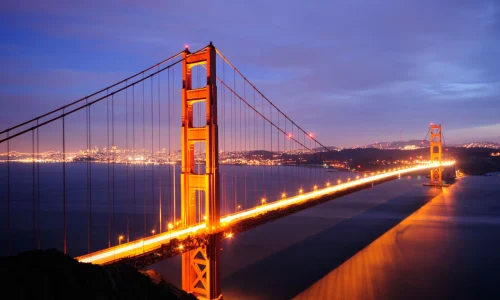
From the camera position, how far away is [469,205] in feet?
104

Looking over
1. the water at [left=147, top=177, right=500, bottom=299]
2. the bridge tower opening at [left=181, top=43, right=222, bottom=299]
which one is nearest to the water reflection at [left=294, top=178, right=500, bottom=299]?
the water at [left=147, top=177, right=500, bottom=299]

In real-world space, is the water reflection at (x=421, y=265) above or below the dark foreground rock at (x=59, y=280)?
below

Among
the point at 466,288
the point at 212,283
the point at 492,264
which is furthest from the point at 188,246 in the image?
the point at 492,264

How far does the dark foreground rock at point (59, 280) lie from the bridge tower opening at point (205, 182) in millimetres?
3868

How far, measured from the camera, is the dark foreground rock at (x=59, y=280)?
437 cm

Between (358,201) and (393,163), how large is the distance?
43.1m

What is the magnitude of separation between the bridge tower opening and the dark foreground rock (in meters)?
3.87

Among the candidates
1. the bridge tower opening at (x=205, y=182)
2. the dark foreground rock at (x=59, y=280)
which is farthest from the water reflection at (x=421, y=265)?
the dark foreground rock at (x=59, y=280)

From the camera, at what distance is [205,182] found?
9688mm

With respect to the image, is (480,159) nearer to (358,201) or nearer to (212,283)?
(358,201)

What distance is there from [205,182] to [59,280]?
206 inches

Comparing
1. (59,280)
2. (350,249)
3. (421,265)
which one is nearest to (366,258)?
(350,249)

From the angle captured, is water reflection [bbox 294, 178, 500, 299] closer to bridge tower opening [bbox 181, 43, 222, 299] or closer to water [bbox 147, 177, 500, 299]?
water [bbox 147, 177, 500, 299]

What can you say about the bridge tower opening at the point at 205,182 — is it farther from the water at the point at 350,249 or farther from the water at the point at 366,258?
the water at the point at 350,249
